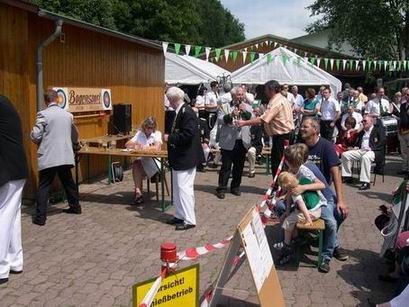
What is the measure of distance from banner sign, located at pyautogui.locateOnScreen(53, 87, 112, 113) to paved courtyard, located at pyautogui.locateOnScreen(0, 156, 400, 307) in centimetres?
148

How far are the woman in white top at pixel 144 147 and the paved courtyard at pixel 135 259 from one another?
0.35 m

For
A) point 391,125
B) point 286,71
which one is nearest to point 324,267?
point 391,125

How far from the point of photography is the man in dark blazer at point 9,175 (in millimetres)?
4680

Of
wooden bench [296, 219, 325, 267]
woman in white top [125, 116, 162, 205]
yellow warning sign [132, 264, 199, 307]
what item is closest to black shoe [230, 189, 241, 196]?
woman in white top [125, 116, 162, 205]

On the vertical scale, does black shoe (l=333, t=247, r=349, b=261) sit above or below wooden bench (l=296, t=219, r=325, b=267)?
below

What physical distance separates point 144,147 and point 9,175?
139 inches

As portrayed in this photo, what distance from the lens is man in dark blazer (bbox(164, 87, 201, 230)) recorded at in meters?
6.46

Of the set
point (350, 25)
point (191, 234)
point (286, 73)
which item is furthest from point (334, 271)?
point (350, 25)

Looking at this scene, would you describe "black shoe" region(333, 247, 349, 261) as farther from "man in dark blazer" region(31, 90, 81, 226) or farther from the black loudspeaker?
the black loudspeaker

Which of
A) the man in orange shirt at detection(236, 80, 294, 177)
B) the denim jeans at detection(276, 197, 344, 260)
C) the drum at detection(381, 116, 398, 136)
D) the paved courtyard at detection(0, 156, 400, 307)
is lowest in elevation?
the paved courtyard at detection(0, 156, 400, 307)

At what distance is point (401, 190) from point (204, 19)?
60.4 metres

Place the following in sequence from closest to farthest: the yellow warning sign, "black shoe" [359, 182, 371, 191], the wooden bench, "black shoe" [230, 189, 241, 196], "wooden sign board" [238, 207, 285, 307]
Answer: the yellow warning sign < "wooden sign board" [238, 207, 285, 307] < the wooden bench < "black shoe" [230, 189, 241, 196] < "black shoe" [359, 182, 371, 191]

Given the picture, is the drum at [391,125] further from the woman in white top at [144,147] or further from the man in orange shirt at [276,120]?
the woman in white top at [144,147]

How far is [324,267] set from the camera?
17.3 ft
